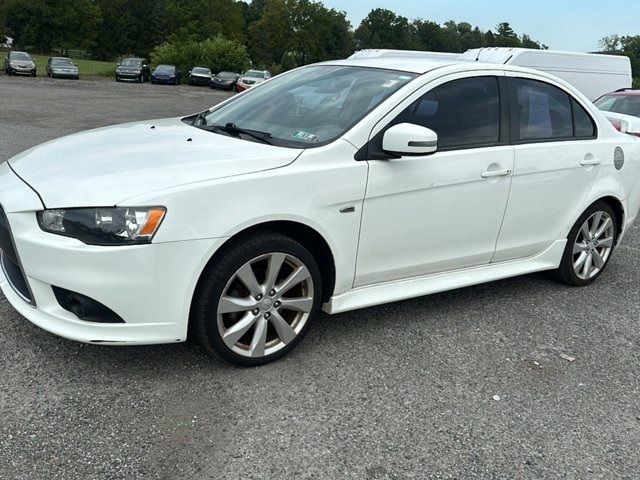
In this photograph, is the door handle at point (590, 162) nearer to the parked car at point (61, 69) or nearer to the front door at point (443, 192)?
the front door at point (443, 192)

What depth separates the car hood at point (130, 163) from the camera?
2.77 meters

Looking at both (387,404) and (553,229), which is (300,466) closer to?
(387,404)

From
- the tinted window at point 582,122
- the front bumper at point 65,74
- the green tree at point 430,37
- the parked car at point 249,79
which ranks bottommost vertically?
the front bumper at point 65,74

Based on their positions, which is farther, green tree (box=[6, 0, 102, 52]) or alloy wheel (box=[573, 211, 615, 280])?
green tree (box=[6, 0, 102, 52])

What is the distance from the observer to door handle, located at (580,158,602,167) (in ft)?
14.3

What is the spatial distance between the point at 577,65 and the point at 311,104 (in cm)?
1389

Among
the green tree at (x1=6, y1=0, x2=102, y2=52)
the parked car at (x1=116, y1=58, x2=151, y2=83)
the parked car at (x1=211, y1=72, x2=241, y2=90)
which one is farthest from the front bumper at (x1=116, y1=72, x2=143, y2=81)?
the green tree at (x1=6, y1=0, x2=102, y2=52)

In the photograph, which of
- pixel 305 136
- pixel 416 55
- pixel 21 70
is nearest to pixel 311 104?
pixel 305 136

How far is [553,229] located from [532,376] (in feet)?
4.60

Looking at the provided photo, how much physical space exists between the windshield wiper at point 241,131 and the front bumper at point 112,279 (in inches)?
34.4

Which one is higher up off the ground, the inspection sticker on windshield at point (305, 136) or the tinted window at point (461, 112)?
the tinted window at point (461, 112)

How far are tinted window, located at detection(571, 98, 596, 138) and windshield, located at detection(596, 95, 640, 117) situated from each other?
625 centimetres

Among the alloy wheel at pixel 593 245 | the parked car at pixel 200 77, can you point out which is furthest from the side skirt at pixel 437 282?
the parked car at pixel 200 77

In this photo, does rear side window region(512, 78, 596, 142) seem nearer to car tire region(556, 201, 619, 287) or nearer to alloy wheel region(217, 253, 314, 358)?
car tire region(556, 201, 619, 287)
